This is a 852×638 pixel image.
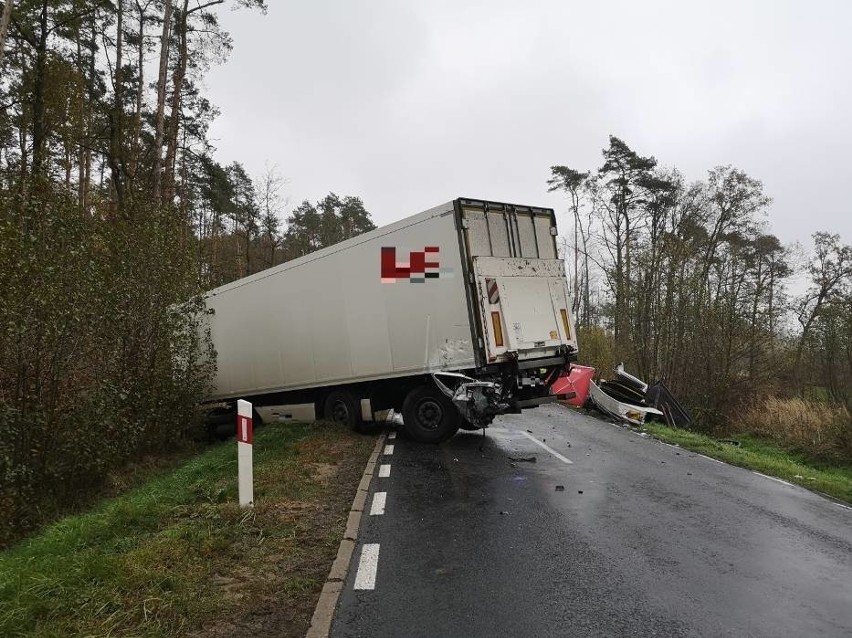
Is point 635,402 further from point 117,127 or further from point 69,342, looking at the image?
point 117,127

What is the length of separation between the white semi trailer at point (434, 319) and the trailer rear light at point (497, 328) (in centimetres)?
2

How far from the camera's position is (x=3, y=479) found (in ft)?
21.9

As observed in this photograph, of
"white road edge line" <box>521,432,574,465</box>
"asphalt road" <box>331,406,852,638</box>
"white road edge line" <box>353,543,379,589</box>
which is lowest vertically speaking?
"asphalt road" <box>331,406,852,638</box>

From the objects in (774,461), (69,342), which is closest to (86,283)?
(69,342)

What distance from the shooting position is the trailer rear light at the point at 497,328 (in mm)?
8735

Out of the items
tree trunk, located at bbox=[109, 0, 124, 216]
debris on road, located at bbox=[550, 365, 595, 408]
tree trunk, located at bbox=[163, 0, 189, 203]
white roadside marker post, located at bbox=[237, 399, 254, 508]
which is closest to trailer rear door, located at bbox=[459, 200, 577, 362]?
debris on road, located at bbox=[550, 365, 595, 408]

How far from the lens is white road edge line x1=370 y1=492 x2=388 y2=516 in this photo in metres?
5.94

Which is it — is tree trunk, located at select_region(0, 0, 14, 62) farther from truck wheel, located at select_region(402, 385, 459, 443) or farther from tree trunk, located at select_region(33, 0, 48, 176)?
truck wheel, located at select_region(402, 385, 459, 443)

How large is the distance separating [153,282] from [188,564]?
265 inches

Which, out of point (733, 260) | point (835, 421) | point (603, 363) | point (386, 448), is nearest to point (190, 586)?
point (386, 448)

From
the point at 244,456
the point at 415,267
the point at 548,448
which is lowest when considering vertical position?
the point at 548,448

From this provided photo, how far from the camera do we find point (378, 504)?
622cm

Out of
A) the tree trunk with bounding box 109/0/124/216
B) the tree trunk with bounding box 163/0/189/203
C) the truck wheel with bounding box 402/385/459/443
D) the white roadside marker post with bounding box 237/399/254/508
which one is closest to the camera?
the white roadside marker post with bounding box 237/399/254/508

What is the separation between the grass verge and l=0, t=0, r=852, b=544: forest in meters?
1.92
